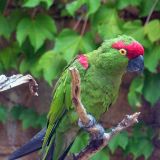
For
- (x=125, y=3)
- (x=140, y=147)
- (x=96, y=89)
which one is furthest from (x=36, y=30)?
(x=96, y=89)

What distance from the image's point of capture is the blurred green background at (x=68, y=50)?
216 cm

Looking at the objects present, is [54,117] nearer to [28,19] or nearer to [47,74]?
[47,74]

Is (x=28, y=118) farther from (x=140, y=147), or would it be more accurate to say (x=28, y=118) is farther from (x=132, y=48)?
(x=132, y=48)

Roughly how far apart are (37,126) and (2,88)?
1.19 m

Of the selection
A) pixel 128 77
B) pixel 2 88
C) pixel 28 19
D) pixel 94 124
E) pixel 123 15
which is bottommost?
pixel 128 77

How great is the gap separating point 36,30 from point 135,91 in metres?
0.47

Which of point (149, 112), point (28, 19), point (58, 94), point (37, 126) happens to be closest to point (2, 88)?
point (58, 94)

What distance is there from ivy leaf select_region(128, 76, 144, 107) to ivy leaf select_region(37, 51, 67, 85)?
300 mm

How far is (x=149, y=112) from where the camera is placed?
2.56 meters

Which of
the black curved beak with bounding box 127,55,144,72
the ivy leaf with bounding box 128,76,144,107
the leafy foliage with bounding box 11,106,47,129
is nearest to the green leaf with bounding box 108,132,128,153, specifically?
the ivy leaf with bounding box 128,76,144,107

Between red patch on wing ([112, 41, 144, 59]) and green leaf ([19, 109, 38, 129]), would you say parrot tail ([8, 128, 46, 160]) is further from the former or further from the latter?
green leaf ([19, 109, 38, 129])

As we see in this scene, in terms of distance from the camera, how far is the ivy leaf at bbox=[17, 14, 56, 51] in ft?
7.32

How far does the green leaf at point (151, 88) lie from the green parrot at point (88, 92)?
75cm

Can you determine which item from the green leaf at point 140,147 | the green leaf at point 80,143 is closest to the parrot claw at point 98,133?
the green leaf at point 80,143
